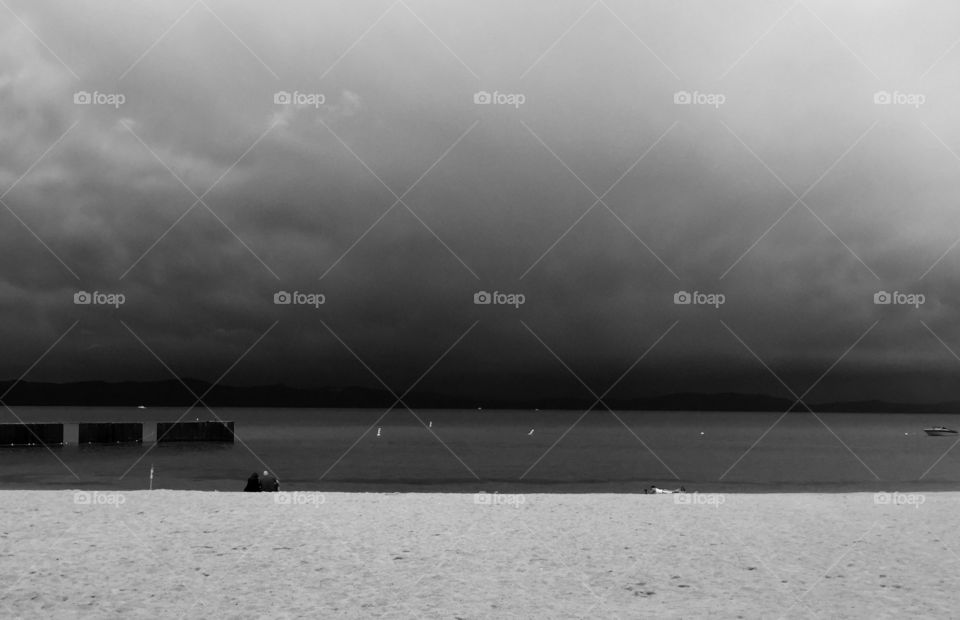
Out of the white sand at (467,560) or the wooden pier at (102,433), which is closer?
the white sand at (467,560)

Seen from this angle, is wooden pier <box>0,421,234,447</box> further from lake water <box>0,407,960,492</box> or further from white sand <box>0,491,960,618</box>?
white sand <box>0,491,960,618</box>

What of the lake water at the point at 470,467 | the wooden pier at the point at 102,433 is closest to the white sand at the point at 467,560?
the lake water at the point at 470,467

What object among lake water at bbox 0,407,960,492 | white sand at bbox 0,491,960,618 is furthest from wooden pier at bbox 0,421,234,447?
white sand at bbox 0,491,960,618

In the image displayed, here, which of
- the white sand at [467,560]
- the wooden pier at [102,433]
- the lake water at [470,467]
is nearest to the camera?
the white sand at [467,560]

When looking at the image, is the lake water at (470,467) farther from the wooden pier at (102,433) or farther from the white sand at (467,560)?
the white sand at (467,560)

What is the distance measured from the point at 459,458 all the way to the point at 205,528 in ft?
176

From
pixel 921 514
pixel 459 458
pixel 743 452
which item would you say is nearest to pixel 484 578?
pixel 921 514

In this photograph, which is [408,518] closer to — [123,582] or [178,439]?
[123,582]

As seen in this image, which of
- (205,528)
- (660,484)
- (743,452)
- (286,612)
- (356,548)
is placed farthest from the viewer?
(743,452)

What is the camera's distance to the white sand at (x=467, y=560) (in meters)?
6.93

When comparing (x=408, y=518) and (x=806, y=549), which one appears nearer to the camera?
(x=806, y=549)

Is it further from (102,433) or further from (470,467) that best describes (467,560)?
(102,433)

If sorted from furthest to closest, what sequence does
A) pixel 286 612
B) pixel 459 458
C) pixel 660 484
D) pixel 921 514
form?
1. pixel 459 458
2. pixel 660 484
3. pixel 921 514
4. pixel 286 612

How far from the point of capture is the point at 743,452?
258 ft
